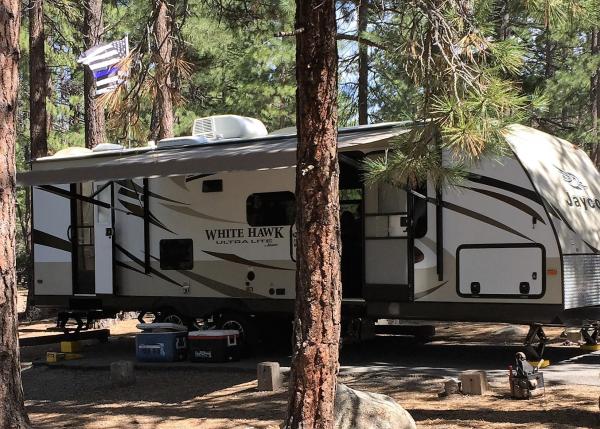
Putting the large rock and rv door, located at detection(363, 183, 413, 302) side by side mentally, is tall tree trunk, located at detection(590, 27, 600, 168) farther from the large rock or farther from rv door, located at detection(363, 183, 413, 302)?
the large rock

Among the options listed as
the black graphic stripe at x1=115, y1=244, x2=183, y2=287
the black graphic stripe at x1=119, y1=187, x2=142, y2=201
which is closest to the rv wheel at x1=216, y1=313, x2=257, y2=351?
the black graphic stripe at x1=115, y1=244, x2=183, y2=287

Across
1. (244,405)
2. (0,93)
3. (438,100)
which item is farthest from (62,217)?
(438,100)

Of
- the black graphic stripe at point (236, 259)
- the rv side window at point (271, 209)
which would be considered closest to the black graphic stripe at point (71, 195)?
the black graphic stripe at point (236, 259)

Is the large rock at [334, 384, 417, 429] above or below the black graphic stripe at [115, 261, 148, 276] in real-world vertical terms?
below

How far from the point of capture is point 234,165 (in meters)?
9.23

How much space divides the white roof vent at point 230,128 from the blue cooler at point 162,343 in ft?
9.23

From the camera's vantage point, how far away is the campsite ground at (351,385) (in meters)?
7.14

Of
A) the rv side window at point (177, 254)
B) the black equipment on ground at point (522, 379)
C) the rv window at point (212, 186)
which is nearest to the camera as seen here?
the black equipment on ground at point (522, 379)

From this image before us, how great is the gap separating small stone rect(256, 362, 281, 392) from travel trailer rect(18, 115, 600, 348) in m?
1.89

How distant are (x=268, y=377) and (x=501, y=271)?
9.46 ft

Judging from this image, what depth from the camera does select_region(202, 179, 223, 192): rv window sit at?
1125 cm

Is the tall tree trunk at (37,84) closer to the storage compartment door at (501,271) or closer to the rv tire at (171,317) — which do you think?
the rv tire at (171,317)

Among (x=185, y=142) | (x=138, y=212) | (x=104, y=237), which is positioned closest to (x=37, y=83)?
(x=104, y=237)

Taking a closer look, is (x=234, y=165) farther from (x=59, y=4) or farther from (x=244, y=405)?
(x=59, y=4)
